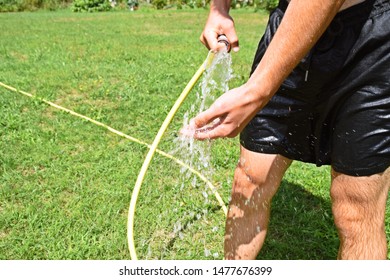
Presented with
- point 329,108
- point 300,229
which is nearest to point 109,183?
point 300,229

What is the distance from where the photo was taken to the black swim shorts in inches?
59.5

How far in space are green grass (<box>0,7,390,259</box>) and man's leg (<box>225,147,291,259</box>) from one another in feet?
1.73

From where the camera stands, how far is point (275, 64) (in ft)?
4.29

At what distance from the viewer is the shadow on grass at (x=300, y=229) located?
8.76ft

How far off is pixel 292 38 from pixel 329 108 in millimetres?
445

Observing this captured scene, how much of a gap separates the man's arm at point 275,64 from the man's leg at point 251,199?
601 mm

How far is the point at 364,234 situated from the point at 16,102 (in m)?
3.80

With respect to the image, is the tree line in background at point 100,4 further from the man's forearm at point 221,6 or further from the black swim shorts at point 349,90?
the black swim shorts at point 349,90

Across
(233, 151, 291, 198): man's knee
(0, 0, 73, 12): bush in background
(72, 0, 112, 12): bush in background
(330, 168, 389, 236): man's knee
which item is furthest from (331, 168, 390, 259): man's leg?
(0, 0, 73, 12): bush in background

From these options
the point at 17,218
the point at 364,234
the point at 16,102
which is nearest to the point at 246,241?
the point at 364,234

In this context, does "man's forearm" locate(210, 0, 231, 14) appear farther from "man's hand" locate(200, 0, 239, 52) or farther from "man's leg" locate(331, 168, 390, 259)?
"man's leg" locate(331, 168, 390, 259)

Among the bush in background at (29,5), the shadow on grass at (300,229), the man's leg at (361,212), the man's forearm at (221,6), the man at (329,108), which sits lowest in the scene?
the shadow on grass at (300,229)

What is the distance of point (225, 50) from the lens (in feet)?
6.42

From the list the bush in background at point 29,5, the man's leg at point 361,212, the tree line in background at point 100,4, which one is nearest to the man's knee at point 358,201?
the man's leg at point 361,212
